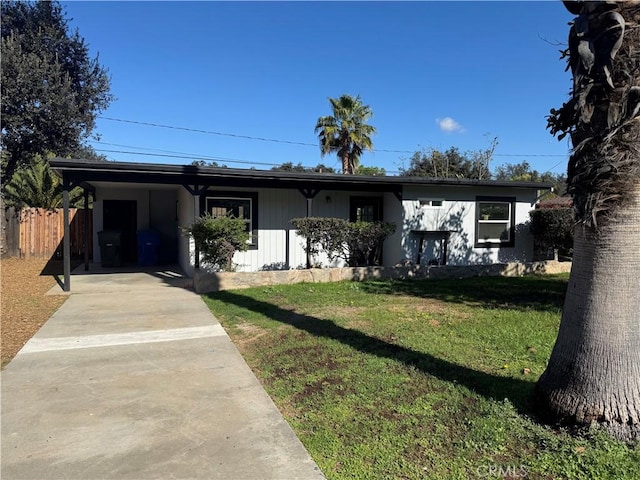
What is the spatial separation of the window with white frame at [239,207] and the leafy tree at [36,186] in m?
8.27

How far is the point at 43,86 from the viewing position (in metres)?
14.7

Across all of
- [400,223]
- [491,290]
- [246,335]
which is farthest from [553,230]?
[246,335]

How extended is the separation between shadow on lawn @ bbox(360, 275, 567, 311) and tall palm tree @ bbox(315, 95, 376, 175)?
17.0 metres

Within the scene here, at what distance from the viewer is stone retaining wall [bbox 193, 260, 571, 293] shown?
9.21m

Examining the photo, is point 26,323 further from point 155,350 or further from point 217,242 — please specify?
point 217,242

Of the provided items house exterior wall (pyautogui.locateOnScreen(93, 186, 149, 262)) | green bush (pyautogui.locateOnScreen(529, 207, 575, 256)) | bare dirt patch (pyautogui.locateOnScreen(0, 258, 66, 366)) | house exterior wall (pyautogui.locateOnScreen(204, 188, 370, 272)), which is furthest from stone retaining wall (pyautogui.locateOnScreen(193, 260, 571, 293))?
house exterior wall (pyautogui.locateOnScreen(93, 186, 149, 262))

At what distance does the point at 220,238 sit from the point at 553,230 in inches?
388

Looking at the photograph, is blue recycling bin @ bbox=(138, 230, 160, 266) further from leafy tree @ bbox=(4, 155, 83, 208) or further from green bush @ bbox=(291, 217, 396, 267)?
green bush @ bbox=(291, 217, 396, 267)

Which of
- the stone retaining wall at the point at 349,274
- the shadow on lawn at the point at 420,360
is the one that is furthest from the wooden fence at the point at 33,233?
the shadow on lawn at the point at 420,360

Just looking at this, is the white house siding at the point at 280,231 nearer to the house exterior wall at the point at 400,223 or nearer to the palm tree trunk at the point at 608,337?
the house exterior wall at the point at 400,223

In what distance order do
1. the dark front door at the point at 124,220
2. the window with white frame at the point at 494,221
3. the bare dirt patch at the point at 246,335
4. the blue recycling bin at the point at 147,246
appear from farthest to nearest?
the dark front door at the point at 124,220 → the blue recycling bin at the point at 147,246 → the window with white frame at the point at 494,221 → the bare dirt patch at the point at 246,335

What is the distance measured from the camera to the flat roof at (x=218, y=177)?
9.23 metres

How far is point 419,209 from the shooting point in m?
12.6

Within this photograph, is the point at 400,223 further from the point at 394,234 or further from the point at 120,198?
the point at 120,198
